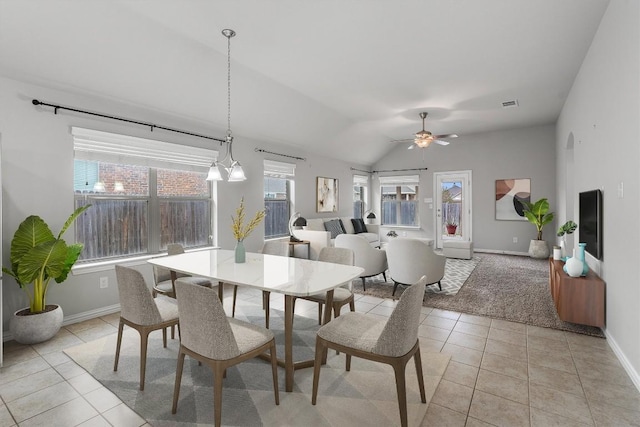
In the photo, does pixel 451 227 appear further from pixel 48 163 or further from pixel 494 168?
pixel 48 163

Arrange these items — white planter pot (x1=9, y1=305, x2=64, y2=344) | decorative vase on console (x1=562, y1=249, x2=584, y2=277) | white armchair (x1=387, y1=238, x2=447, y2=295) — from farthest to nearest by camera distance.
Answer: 1. white armchair (x1=387, y1=238, x2=447, y2=295)
2. decorative vase on console (x1=562, y1=249, x2=584, y2=277)
3. white planter pot (x1=9, y1=305, x2=64, y2=344)

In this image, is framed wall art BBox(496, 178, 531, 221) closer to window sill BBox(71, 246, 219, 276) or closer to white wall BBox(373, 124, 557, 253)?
white wall BBox(373, 124, 557, 253)

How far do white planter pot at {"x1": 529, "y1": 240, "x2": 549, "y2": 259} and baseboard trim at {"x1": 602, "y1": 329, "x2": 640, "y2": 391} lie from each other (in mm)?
4281

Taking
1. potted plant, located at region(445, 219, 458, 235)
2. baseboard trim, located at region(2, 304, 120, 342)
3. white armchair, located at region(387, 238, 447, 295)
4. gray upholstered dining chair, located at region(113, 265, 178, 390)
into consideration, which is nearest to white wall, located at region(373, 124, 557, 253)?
potted plant, located at region(445, 219, 458, 235)

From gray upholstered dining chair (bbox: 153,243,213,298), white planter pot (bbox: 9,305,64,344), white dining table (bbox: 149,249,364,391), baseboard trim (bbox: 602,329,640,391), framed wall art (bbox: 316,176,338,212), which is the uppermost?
framed wall art (bbox: 316,176,338,212)

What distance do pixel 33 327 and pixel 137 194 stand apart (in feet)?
5.90

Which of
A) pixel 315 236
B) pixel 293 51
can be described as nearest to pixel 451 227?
pixel 315 236

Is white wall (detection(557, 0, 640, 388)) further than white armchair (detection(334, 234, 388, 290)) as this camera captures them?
No

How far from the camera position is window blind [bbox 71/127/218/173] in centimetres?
355

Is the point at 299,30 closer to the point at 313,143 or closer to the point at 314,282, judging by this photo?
the point at 314,282

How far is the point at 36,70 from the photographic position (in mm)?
3033

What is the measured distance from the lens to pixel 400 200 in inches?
366

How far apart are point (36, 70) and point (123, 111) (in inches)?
34.1

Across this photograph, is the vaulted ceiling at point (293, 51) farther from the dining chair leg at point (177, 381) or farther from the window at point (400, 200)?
the window at point (400, 200)
